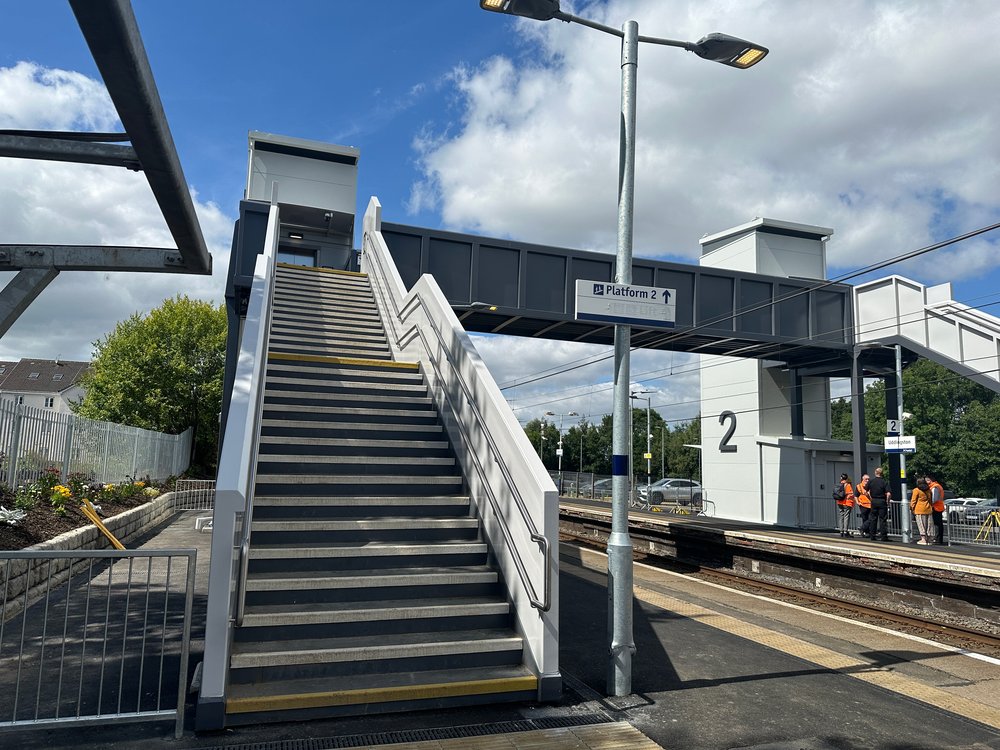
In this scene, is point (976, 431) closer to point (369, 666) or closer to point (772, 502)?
point (772, 502)

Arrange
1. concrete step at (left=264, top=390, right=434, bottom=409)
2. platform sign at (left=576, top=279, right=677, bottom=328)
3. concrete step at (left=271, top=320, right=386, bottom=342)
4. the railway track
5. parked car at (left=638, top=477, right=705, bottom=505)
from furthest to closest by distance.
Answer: parked car at (left=638, top=477, right=705, bottom=505)
concrete step at (left=271, top=320, right=386, bottom=342)
the railway track
concrete step at (left=264, top=390, right=434, bottom=409)
platform sign at (left=576, top=279, right=677, bottom=328)

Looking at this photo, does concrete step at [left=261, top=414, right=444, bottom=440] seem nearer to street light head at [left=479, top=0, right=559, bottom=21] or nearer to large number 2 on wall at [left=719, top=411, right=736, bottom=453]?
street light head at [left=479, top=0, right=559, bottom=21]

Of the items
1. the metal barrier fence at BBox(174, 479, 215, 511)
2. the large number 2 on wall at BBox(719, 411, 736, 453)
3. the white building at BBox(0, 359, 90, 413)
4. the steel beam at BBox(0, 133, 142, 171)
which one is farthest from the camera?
the white building at BBox(0, 359, 90, 413)

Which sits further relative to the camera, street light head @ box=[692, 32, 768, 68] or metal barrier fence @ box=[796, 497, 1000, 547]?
metal barrier fence @ box=[796, 497, 1000, 547]

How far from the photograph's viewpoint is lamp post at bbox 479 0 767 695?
580 centimetres

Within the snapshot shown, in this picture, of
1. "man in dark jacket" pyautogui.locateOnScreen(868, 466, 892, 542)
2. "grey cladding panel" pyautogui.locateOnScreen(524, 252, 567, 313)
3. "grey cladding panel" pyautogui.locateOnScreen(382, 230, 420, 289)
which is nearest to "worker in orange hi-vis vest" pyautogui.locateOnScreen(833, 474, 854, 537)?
"man in dark jacket" pyautogui.locateOnScreen(868, 466, 892, 542)

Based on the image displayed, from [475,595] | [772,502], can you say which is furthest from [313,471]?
[772,502]

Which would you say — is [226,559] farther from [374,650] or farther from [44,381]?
[44,381]

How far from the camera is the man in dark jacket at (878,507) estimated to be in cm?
1805

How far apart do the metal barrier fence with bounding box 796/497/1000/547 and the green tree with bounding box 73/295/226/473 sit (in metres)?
28.0

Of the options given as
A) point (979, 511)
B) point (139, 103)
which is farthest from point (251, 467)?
point (979, 511)

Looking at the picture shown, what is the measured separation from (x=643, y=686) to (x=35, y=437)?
35.3ft

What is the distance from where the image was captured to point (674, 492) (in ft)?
142

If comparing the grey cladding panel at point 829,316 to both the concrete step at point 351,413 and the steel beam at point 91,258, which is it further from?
the steel beam at point 91,258
